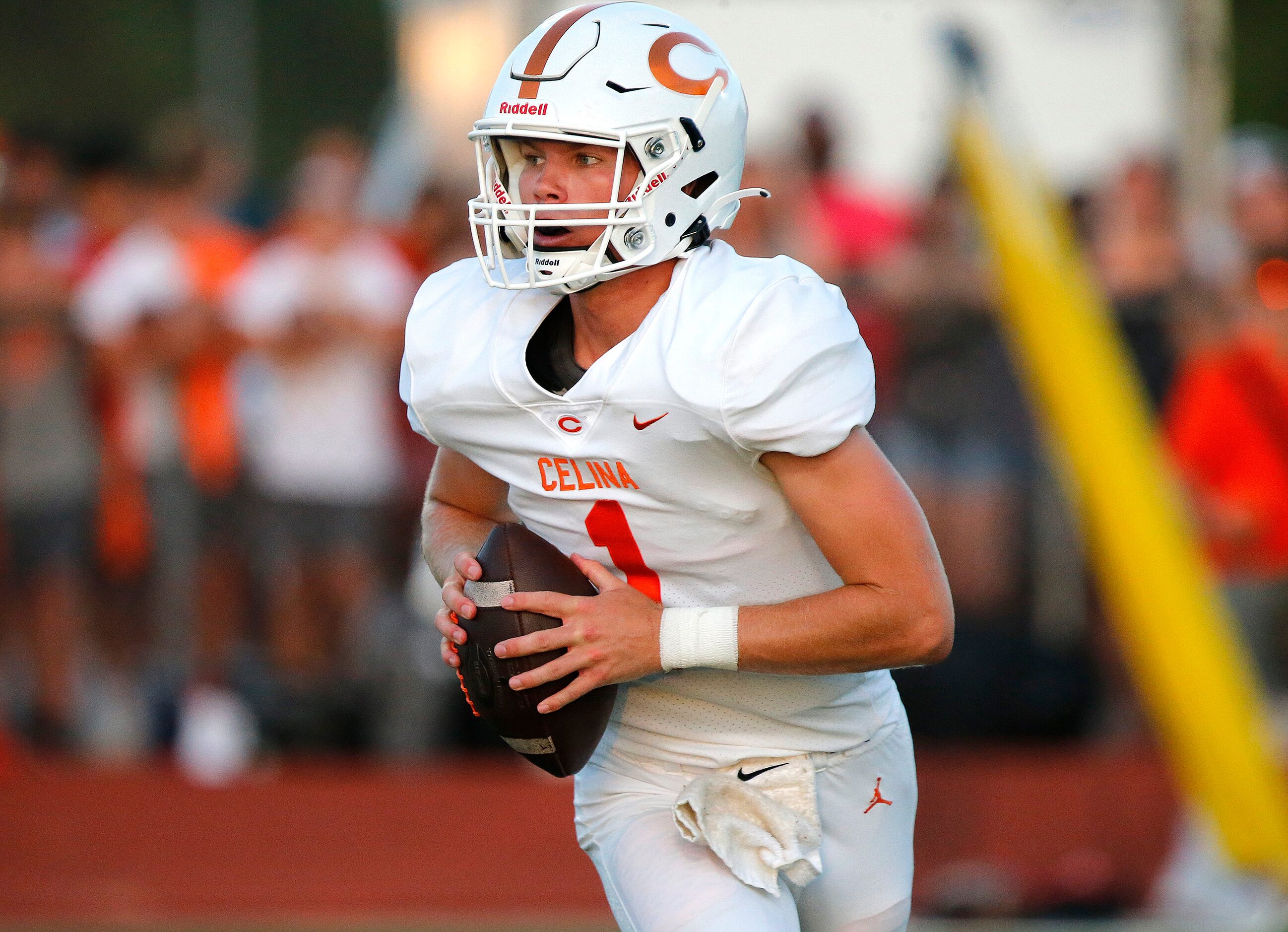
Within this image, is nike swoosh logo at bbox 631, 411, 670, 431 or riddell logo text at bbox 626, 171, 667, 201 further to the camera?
riddell logo text at bbox 626, 171, 667, 201

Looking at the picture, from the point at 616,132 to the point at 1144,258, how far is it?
4804 mm

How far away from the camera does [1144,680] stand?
5.69 meters

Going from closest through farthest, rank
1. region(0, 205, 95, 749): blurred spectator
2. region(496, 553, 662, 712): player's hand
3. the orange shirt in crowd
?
1. region(496, 553, 662, 712): player's hand
2. the orange shirt in crowd
3. region(0, 205, 95, 749): blurred spectator

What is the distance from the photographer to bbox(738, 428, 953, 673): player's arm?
240 cm

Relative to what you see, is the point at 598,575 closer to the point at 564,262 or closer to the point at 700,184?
the point at 564,262

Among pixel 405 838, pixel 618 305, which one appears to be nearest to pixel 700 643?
pixel 618 305

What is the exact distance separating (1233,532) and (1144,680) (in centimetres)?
69

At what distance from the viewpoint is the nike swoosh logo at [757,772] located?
264cm

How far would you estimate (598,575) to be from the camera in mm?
2576

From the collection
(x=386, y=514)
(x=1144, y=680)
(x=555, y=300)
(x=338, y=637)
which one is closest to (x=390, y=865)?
(x=338, y=637)

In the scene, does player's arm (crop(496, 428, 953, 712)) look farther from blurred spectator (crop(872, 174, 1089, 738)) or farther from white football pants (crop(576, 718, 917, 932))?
blurred spectator (crop(872, 174, 1089, 738))

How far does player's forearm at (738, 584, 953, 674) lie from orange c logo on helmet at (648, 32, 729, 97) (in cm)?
84

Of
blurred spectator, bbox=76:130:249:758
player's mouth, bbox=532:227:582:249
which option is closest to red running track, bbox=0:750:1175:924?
blurred spectator, bbox=76:130:249:758

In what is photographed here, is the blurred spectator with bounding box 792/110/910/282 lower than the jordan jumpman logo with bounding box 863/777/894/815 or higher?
higher
